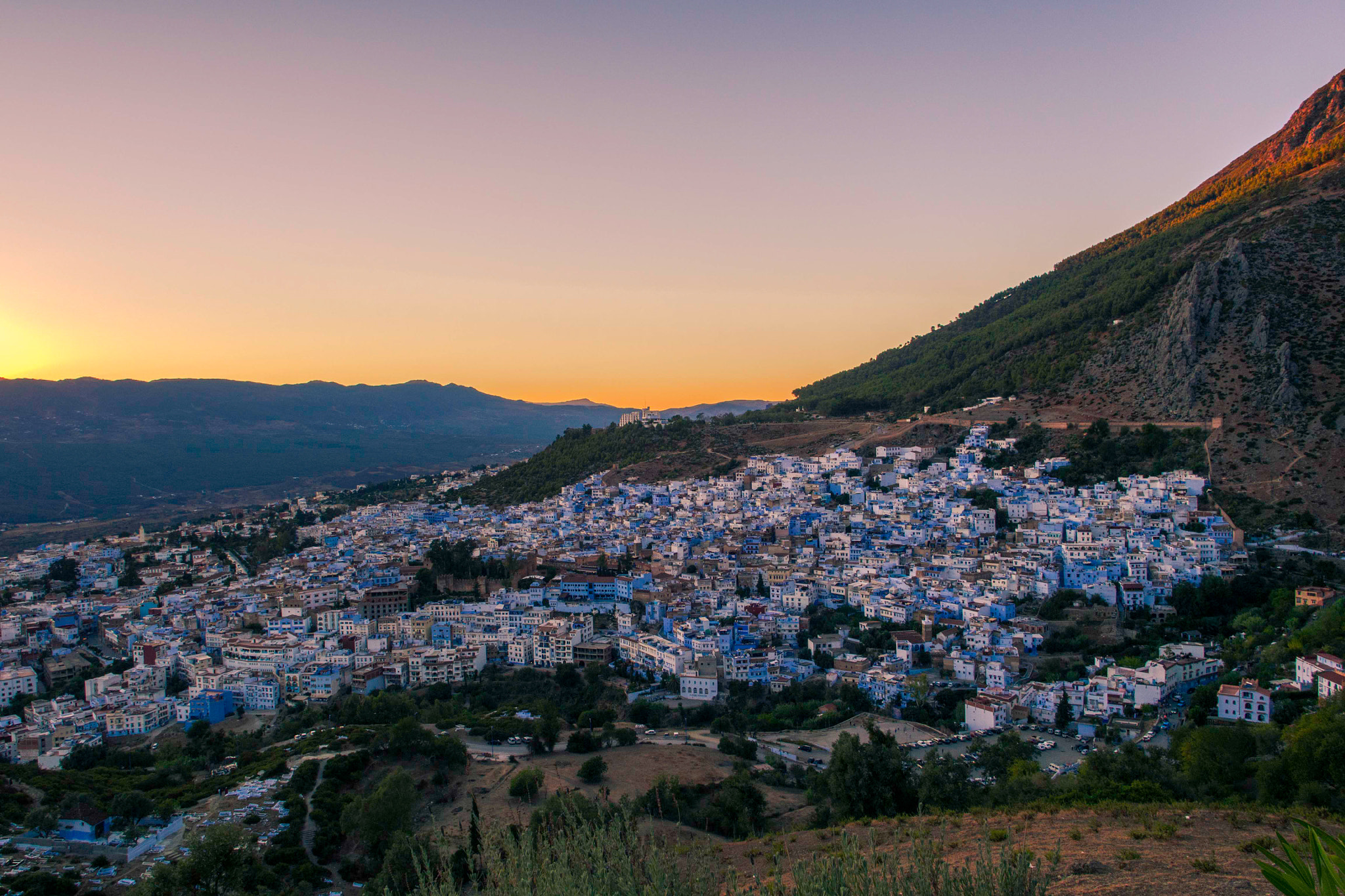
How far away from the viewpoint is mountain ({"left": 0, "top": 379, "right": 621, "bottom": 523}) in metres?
63.4

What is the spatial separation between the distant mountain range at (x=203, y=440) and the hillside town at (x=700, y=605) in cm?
3650

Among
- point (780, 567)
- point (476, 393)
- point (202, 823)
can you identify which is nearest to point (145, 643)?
point (202, 823)

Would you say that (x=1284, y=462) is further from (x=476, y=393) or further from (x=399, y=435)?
(x=476, y=393)

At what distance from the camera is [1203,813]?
6660 millimetres

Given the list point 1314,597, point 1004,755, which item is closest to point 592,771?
point 1004,755

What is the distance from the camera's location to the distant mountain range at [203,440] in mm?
63531

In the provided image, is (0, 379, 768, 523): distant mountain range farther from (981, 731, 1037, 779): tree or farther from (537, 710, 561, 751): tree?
(981, 731, 1037, 779): tree

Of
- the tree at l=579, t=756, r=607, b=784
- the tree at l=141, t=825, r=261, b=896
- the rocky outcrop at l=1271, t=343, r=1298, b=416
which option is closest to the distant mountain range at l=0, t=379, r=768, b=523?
the rocky outcrop at l=1271, t=343, r=1298, b=416

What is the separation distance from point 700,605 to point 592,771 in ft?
29.6

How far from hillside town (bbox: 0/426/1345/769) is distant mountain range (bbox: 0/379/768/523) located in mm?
36499

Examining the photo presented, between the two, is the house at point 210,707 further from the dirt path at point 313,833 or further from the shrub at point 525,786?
the shrub at point 525,786

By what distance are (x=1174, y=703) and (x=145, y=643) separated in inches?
948

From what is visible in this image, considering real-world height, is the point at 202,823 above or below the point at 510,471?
below

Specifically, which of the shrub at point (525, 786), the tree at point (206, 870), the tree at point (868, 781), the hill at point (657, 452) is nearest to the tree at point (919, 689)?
the tree at point (868, 781)
